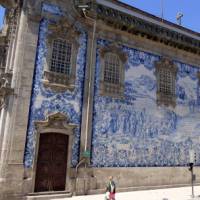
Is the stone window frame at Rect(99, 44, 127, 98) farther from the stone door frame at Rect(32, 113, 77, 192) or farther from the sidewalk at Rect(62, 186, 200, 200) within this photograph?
the sidewalk at Rect(62, 186, 200, 200)

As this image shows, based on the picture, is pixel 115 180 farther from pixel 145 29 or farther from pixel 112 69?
pixel 145 29

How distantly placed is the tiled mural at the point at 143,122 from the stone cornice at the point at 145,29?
1.01m

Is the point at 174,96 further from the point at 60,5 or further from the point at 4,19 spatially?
the point at 4,19

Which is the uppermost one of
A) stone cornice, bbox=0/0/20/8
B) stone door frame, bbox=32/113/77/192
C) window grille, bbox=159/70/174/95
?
stone cornice, bbox=0/0/20/8

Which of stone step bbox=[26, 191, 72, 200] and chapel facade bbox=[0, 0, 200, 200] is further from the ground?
chapel facade bbox=[0, 0, 200, 200]

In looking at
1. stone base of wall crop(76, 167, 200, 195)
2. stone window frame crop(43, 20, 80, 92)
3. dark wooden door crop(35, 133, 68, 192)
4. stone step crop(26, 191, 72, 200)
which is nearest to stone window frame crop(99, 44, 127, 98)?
stone window frame crop(43, 20, 80, 92)

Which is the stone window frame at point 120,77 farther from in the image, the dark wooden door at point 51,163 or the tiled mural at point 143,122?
the dark wooden door at point 51,163

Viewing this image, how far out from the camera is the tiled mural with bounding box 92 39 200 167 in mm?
12336

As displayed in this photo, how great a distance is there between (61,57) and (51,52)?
511 mm

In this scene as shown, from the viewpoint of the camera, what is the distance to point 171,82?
15016 mm

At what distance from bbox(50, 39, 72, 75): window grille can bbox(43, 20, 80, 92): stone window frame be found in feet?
0.46

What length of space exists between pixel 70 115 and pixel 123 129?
280 cm

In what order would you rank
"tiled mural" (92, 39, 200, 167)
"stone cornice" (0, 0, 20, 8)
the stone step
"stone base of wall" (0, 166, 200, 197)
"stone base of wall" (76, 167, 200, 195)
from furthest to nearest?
"tiled mural" (92, 39, 200, 167) < "stone cornice" (0, 0, 20, 8) < "stone base of wall" (76, 167, 200, 195) < the stone step < "stone base of wall" (0, 166, 200, 197)

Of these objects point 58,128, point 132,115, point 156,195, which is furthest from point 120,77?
point 156,195
